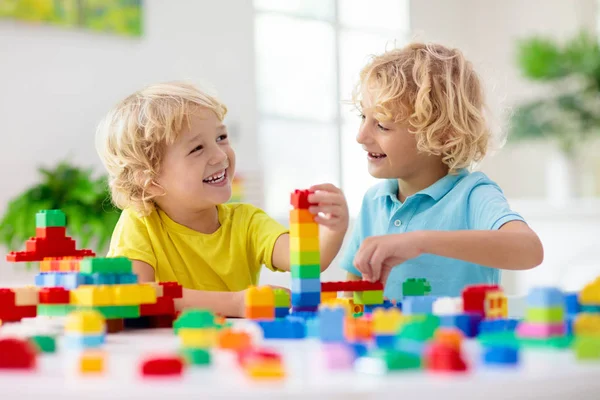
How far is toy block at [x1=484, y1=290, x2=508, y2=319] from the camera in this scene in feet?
2.96

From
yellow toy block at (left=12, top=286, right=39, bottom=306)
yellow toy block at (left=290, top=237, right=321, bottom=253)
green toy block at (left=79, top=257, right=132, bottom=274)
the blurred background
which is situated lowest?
yellow toy block at (left=12, top=286, right=39, bottom=306)

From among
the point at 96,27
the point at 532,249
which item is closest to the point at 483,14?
the point at 96,27

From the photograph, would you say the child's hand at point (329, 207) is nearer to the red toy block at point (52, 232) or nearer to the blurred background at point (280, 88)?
the red toy block at point (52, 232)

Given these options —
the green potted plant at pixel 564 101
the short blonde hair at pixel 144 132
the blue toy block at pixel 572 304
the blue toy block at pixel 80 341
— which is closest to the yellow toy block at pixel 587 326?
the blue toy block at pixel 572 304

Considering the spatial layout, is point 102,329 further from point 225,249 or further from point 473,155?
point 473,155

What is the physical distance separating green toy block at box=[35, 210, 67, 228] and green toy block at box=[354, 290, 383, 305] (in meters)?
0.46

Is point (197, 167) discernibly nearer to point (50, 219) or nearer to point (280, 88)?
point (50, 219)

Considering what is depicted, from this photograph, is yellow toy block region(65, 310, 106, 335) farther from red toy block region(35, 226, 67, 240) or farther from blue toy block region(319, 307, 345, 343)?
red toy block region(35, 226, 67, 240)

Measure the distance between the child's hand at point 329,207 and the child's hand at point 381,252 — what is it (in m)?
0.08

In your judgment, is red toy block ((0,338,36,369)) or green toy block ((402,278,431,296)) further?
green toy block ((402,278,431,296))

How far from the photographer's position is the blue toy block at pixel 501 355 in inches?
23.8

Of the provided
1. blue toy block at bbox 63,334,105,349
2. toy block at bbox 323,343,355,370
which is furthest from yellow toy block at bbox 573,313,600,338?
blue toy block at bbox 63,334,105,349

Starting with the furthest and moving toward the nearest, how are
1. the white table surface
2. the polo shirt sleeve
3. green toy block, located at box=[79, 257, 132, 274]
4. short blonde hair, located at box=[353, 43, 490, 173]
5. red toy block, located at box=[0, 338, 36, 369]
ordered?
short blonde hair, located at box=[353, 43, 490, 173], the polo shirt sleeve, green toy block, located at box=[79, 257, 132, 274], red toy block, located at box=[0, 338, 36, 369], the white table surface

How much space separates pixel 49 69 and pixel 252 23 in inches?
Result: 48.2
